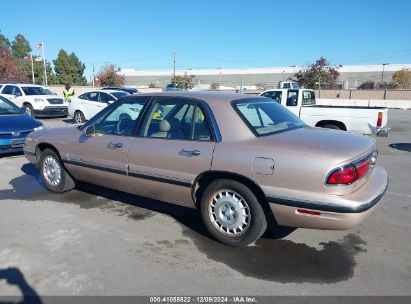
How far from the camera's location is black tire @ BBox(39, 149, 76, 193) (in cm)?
→ 550

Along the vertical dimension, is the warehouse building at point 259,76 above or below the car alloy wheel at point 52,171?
above

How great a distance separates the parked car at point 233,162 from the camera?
127 inches

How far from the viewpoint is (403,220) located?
4484 millimetres

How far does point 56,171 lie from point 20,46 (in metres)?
106

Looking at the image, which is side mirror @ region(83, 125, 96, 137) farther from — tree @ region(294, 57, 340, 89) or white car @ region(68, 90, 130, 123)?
tree @ region(294, 57, 340, 89)

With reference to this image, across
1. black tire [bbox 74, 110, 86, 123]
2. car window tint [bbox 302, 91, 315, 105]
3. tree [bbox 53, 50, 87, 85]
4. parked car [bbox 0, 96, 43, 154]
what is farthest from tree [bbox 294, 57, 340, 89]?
tree [bbox 53, 50, 87, 85]

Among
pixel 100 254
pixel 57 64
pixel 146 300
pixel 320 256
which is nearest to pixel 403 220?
pixel 320 256

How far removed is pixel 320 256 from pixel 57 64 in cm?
8721

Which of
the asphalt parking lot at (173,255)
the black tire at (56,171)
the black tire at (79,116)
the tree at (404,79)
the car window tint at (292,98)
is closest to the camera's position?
the asphalt parking lot at (173,255)

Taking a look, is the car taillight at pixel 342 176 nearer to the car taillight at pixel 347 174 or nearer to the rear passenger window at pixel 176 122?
the car taillight at pixel 347 174

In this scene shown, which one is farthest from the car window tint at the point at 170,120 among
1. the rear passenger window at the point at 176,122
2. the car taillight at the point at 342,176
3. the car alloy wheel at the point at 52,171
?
the car alloy wheel at the point at 52,171

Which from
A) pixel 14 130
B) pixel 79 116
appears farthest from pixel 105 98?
pixel 14 130

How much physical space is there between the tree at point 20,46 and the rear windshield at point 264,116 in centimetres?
10498

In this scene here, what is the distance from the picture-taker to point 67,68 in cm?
8112
